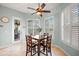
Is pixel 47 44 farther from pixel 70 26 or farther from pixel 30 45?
pixel 70 26

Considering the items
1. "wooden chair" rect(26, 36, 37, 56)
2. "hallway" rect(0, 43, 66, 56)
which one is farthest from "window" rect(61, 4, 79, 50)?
"wooden chair" rect(26, 36, 37, 56)

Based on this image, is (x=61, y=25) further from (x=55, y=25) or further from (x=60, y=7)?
(x=60, y=7)

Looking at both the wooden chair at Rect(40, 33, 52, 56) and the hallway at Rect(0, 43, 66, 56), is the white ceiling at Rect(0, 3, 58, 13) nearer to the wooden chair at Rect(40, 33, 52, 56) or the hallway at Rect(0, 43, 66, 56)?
the wooden chair at Rect(40, 33, 52, 56)

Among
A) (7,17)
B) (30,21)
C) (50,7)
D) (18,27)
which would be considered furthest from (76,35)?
(7,17)

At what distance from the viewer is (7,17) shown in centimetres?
207

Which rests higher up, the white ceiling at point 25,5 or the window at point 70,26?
the white ceiling at point 25,5

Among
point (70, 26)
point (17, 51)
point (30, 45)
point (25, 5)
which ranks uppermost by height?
point (25, 5)

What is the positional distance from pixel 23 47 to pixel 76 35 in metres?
0.95

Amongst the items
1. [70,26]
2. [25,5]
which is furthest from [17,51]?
[70,26]

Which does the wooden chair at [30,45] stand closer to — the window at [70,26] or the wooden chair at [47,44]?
the wooden chair at [47,44]

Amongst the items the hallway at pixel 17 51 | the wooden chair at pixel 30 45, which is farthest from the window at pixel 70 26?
the wooden chair at pixel 30 45

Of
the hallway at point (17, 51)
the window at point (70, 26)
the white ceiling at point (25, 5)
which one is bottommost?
the hallway at point (17, 51)

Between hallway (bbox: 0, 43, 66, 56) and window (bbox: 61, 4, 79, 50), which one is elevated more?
window (bbox: 61, 4, 79, 50)

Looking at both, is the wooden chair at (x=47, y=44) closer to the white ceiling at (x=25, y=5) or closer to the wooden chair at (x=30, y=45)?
the wooden chair at (x=30, y=45)
